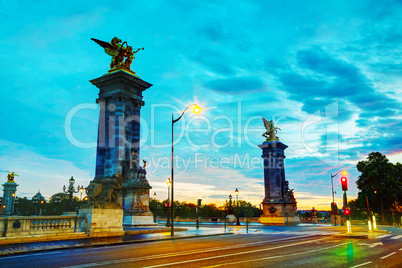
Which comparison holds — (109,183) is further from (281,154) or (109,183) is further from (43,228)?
(281,154)

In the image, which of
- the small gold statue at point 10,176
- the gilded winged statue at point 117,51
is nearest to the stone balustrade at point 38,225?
the gilded winged statue at point 117,51

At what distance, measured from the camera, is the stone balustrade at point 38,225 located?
18234mm

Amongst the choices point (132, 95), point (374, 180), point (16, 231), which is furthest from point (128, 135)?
point (374, 180)

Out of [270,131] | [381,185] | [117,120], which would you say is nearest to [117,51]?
[117,120]

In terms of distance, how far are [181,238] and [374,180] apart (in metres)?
57.6

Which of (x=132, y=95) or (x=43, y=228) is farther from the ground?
(x=132, y=95)

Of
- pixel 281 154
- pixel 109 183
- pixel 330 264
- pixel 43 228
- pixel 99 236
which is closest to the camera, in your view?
pixel 330 264

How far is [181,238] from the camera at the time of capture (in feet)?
75.8

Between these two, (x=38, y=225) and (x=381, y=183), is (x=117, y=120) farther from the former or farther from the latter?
(x=381, y=183)

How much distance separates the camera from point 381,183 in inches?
2625

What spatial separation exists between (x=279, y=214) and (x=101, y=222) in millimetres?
36798

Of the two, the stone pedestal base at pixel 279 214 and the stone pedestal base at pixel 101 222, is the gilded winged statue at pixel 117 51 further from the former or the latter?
the stone pedestal base at pixel 279 214

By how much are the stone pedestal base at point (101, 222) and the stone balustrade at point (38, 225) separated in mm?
584

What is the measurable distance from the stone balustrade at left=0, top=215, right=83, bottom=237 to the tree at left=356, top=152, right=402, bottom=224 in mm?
59124
